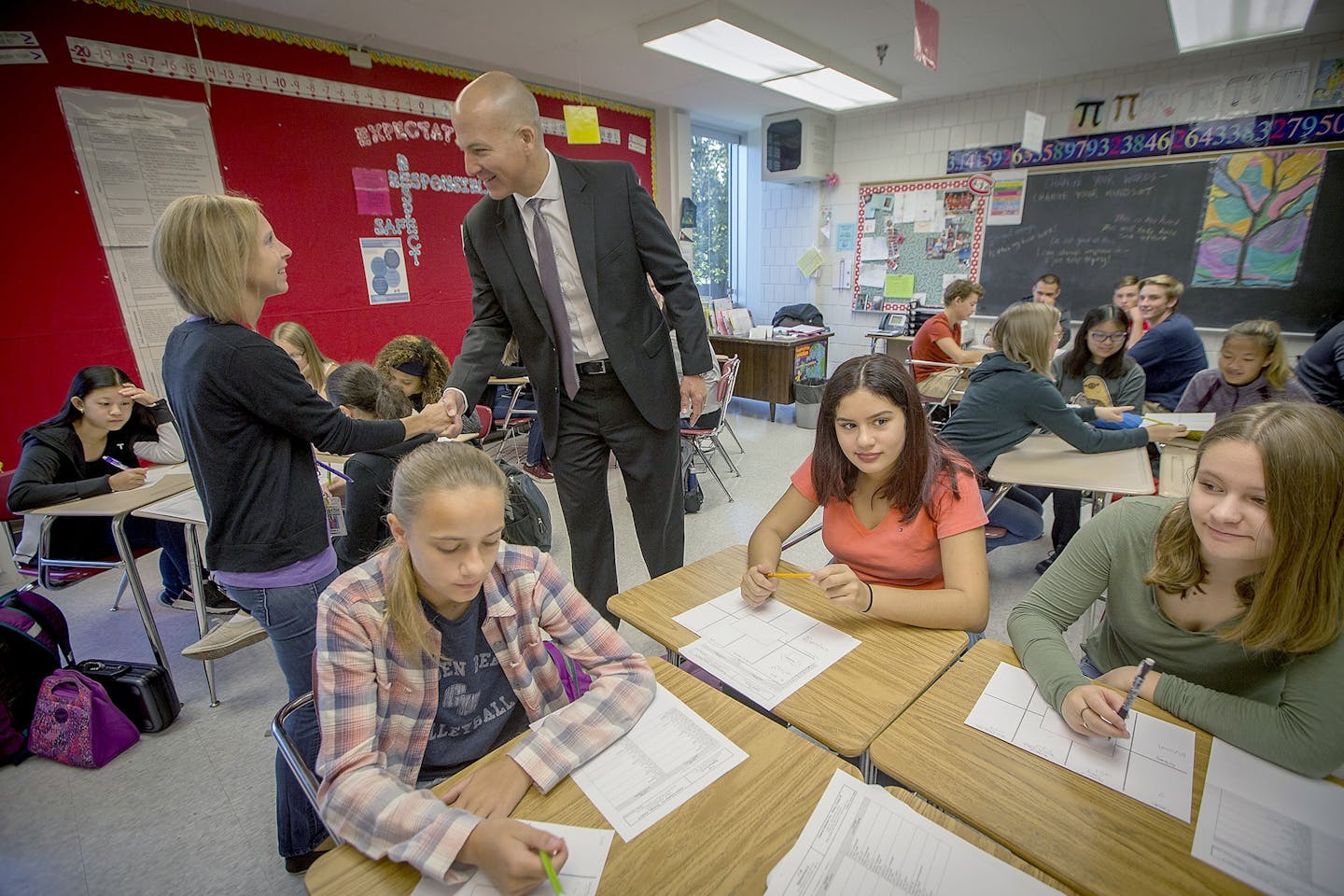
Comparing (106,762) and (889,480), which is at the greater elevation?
(889,480)

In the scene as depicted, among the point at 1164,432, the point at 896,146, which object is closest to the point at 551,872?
the point at 1164,432

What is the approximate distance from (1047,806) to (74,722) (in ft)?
8.57

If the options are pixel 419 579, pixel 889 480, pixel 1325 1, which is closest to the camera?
pixel 419 579

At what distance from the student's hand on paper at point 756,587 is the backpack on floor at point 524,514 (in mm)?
974

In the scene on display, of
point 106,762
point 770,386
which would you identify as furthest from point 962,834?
point 770,386

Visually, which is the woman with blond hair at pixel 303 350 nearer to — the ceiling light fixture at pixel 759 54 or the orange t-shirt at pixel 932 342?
the ceiling light fixture at pixel 759 54

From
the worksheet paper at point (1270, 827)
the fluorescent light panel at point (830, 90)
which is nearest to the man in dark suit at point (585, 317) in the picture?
the worksheet paper at point (1270, 827)

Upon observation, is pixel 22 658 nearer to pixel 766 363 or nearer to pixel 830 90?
pixel 766 363

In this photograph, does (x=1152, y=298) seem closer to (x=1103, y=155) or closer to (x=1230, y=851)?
(x=1103, y=155)

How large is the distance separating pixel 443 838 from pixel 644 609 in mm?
616

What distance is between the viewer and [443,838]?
2.50ft

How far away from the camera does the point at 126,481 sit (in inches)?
87.7

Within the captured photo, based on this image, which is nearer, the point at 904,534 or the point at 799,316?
the point at 904,534

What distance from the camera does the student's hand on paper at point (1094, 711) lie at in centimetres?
88
